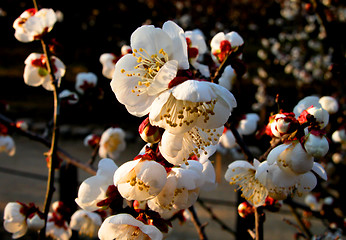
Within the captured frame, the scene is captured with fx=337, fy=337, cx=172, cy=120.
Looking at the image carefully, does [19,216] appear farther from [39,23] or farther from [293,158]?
[293,158]

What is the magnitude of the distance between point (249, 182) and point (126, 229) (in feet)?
1.21

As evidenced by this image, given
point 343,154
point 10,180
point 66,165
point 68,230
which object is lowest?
point 10,180

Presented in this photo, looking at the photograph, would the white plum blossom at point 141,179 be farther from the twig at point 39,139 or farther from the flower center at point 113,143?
the flower center at point 113,143

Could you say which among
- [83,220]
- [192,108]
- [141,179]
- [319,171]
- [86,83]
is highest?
[192,108]

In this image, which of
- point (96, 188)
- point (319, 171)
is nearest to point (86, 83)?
point (96, 188)

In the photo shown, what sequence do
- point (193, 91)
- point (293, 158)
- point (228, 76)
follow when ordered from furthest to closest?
point (228, 76) → point (293, 158) → point (193, 91)

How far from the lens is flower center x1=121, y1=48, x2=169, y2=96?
653mm

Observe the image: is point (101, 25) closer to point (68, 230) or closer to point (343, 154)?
point (343, 154)

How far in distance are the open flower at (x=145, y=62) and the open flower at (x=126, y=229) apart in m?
0.21

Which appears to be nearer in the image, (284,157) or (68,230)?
(284,157)

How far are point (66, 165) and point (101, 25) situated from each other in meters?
4.52

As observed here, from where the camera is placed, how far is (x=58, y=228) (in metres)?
1.52

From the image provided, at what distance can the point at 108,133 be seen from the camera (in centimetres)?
158

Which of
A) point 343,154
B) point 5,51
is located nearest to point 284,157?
point 343,154
